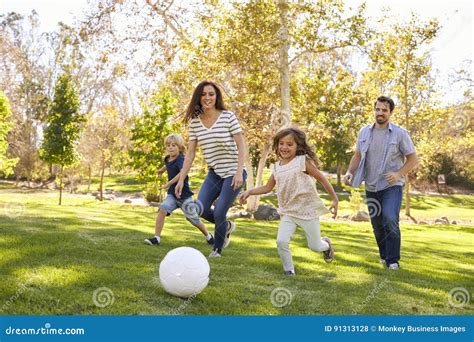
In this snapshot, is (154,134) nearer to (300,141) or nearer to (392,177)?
(392,177)

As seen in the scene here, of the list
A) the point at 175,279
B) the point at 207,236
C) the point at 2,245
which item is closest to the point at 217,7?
the point at 207,236

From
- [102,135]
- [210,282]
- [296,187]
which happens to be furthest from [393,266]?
[102,135]

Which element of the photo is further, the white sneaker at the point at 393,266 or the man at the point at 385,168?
the white sneaker at the point at 393,266

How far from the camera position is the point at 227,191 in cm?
659

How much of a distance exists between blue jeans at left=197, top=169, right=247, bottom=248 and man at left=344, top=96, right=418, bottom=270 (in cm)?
162

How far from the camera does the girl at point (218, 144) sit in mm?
6598

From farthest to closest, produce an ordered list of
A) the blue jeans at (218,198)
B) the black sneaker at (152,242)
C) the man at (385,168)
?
the black sneaker at (152,242) → the man at (385,168) → the blue jeans at (218,198)

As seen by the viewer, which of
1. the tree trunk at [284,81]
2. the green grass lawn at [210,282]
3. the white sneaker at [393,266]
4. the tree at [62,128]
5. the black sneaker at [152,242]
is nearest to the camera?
the green grass lawn at [210,282]

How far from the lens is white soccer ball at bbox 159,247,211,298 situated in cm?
468

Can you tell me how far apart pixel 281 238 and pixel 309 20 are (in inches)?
505

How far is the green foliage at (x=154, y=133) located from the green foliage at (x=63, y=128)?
3132mm

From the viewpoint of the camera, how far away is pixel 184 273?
185 inches

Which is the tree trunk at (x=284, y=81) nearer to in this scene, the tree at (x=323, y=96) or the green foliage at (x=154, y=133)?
the tree at (x=323, y=96)

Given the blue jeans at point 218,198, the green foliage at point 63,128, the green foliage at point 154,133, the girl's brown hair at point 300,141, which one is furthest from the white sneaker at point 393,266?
the green foliage at point 63,128
